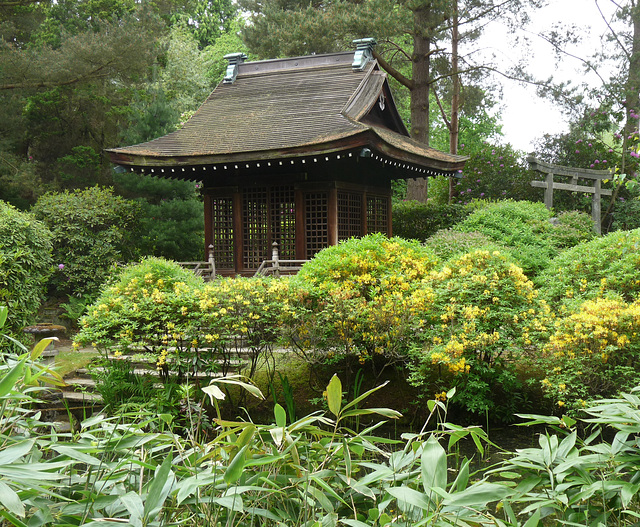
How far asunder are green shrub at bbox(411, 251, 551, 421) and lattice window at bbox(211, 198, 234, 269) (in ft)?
25.3

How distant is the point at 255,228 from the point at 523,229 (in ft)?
20.2

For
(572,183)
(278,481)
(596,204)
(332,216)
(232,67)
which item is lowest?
(278,481)

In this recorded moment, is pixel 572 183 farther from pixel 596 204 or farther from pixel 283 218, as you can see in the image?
pixel 283 218

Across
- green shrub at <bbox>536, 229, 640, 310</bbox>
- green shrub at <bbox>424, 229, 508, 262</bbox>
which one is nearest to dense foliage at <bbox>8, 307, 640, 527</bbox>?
green shrub at <bbox>536, 229, 640, 310</bbox>

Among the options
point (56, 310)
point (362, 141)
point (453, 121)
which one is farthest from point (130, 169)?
point (453, 121)

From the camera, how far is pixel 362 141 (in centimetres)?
1054

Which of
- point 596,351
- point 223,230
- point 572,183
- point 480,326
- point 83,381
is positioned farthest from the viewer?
point 572,183

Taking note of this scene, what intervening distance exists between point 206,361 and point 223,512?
18.1 feet

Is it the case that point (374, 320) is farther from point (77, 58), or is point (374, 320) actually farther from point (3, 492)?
point (77, 58)

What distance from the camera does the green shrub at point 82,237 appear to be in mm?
13219

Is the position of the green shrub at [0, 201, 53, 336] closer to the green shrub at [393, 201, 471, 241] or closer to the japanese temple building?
the japanese temple building

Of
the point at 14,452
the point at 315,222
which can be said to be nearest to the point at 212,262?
the point at 315,222

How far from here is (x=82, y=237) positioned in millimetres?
13391

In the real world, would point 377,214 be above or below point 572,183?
below
